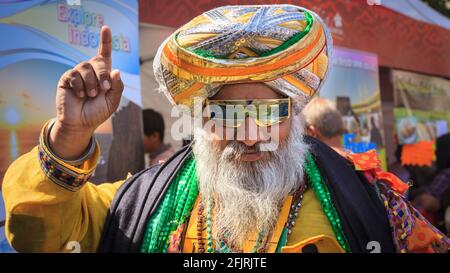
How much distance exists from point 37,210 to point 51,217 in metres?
0.05

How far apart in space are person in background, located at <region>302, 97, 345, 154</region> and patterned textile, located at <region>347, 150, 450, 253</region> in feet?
5.47

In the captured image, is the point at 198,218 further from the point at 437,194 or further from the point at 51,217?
the point at 437,194

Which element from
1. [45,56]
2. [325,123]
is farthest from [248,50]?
[325,123]

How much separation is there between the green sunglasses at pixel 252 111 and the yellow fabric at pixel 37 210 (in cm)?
46

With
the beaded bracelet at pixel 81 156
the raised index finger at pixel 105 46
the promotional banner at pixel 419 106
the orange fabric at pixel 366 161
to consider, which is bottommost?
the promotional banner at pixel 419 106

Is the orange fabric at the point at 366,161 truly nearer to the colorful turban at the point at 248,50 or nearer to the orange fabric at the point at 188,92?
the colorful turban at the point at 248,50

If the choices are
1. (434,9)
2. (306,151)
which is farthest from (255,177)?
(434,9)

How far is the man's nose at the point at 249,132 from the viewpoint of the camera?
72.6 inches

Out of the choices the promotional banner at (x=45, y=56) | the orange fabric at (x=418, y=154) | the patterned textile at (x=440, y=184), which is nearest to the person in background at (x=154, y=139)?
the promotional banner at (x=45, y=56)

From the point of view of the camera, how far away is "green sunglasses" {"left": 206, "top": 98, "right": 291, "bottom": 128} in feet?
6.07

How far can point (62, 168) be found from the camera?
1.64 m

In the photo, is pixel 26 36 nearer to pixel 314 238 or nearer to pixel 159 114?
pixel 159 114

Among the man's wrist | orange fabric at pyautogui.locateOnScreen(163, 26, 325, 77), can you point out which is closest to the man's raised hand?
the man's wrist
